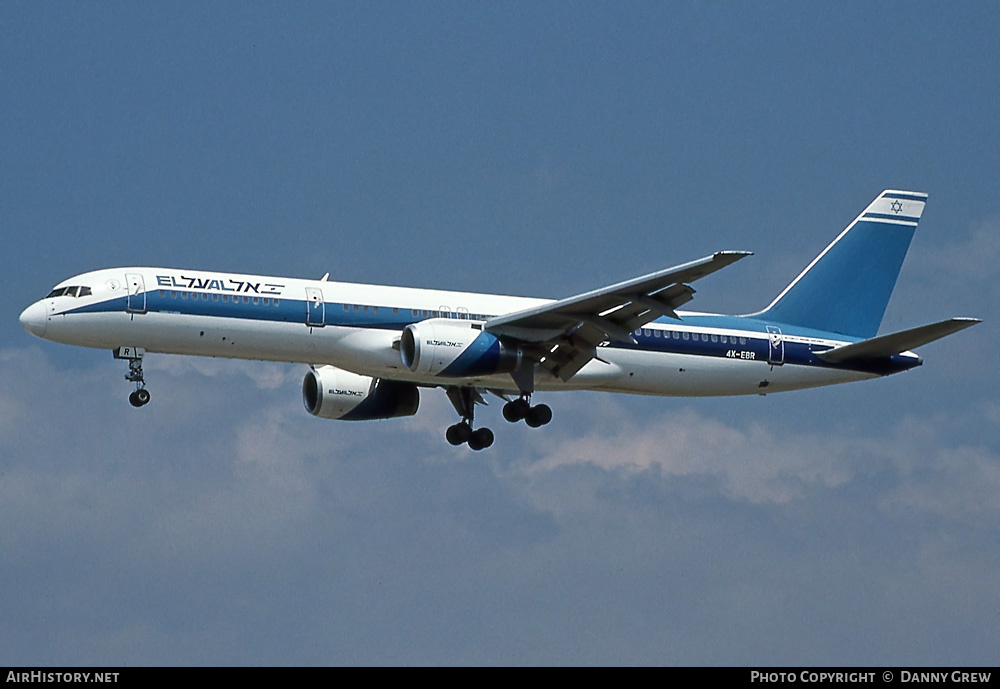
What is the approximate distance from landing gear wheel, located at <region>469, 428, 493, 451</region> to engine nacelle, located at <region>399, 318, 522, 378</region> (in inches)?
220

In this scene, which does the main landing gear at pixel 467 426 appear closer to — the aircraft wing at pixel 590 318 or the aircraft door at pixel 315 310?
the aircraft wing at pixel 590 318

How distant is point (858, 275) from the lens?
5475 cm

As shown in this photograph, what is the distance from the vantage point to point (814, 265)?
5466 centimetres

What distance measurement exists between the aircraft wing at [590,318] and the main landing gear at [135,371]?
9.93 metres

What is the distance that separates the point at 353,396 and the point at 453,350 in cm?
792

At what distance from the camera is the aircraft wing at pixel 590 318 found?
44.0 m

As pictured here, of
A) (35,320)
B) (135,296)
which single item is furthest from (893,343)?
(35,320)

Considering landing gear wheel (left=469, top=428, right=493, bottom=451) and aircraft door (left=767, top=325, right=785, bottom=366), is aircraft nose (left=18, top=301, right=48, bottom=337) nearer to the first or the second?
landing gear wheel (left=469, top=428, right=493, bottom=451)

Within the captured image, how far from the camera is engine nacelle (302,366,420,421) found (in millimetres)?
53062

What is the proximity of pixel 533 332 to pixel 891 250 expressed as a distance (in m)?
15.5
